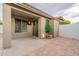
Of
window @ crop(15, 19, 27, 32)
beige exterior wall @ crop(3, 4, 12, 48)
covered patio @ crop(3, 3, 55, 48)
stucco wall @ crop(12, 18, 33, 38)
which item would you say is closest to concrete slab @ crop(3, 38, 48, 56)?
beige exterior wall @ crop(3, 4, 12, 48)

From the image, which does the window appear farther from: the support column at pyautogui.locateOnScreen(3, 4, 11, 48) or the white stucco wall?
the white stucco wall

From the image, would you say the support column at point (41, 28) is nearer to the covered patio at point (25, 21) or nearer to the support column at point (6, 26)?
the covered patio at point (25, 21)

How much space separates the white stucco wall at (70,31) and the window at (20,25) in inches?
224

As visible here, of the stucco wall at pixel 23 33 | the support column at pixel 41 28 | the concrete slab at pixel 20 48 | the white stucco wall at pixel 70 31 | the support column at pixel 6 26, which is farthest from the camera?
the white stucco wall at pixel 70 31

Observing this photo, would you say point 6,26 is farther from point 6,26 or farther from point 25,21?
point 25,21

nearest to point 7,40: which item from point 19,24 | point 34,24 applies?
point 19,24

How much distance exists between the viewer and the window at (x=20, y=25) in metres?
10.6

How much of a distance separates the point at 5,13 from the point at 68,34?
30.1 feet

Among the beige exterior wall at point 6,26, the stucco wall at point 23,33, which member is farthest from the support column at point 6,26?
the stucco wall at point 23,33

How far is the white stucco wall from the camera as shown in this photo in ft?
35.2

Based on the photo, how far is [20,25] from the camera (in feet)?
36.5

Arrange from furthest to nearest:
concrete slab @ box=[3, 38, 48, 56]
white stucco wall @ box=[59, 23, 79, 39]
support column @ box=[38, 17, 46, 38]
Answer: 1. white stucco wall @ box=[59, 23, 79, 39]
2. support column @ box=[38, 17, 46, 38]
3. concrete slab @ box=[3, 38, 48, 56]

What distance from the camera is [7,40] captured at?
19.2 ft

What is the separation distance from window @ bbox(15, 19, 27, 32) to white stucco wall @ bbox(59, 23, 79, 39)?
5.69m
